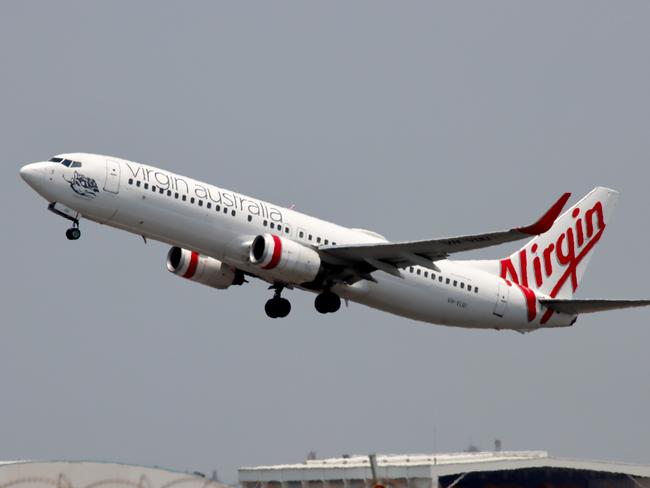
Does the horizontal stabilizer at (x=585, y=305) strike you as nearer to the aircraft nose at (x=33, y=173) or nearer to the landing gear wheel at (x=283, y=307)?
the landing gear wheel at (x=283, y=307)

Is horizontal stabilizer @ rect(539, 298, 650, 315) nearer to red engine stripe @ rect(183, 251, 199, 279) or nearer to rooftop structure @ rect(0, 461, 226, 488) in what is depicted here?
red engine stripe @ rect(183, 251, 199, 279)

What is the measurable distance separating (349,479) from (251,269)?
13.4 meters

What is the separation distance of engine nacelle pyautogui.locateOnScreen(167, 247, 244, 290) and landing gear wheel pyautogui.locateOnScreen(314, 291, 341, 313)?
4207 mm

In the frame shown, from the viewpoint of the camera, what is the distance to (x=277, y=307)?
6369 centimetres

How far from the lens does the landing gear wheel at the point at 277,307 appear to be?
63.7 m

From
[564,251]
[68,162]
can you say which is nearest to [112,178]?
[68,162]

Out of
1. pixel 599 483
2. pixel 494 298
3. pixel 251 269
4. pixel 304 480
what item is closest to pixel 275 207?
pixel 251 269

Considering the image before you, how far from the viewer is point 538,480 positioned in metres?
69.6

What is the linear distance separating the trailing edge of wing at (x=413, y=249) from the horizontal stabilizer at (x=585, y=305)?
898cm

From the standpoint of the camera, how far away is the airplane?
186 ft

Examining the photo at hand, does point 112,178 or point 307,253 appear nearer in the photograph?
point 112,178

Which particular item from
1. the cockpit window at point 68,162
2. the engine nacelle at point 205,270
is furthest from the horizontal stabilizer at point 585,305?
the cockpit window at point 68,162

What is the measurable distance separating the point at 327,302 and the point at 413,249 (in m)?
4.88

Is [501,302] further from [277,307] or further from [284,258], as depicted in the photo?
[284,258]
